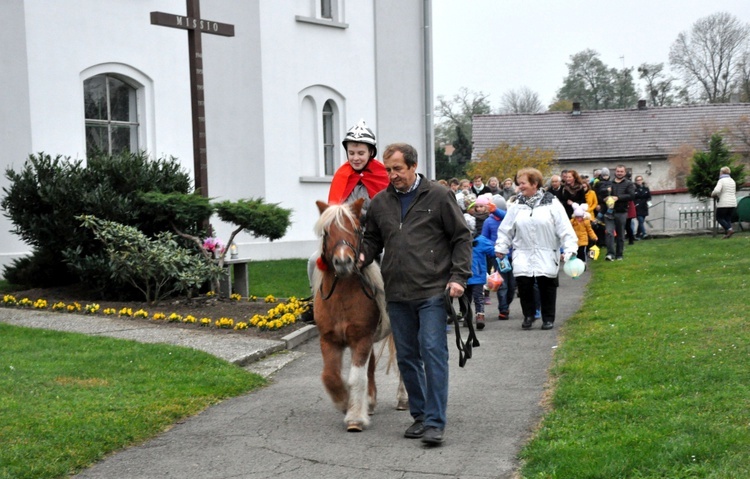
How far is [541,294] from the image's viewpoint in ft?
38.8

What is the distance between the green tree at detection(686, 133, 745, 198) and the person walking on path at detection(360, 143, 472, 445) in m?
26.2

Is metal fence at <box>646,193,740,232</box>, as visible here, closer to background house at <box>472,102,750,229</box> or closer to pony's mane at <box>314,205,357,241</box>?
background house at <box>472,102,750,229</box>

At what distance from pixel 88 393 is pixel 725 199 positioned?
21690 millimetres

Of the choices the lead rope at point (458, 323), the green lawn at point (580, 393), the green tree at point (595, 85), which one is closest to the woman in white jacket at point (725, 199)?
the green lawn at point (580, 393)

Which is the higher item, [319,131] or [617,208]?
[319,131]

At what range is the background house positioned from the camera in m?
56.3

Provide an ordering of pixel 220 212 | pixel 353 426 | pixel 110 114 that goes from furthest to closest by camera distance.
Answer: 1. pixel 110 114
2. pixel 220 212
3. pixel 353 426

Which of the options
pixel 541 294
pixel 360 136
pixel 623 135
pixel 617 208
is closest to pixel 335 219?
pixel 360 136

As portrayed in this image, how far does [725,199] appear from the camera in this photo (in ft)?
84.7

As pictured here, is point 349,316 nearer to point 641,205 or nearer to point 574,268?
point 574,268

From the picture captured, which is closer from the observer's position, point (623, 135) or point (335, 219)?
point (335, 219)

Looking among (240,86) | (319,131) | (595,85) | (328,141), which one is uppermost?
(595,85)

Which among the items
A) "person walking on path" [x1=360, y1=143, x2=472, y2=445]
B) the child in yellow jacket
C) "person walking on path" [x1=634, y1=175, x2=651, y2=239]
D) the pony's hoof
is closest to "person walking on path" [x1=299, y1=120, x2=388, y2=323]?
"person walking on path" [x1=360, y1=143, x2=472, y2=445]

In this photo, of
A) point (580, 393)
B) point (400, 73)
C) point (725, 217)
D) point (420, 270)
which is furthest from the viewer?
point (725, 217)
